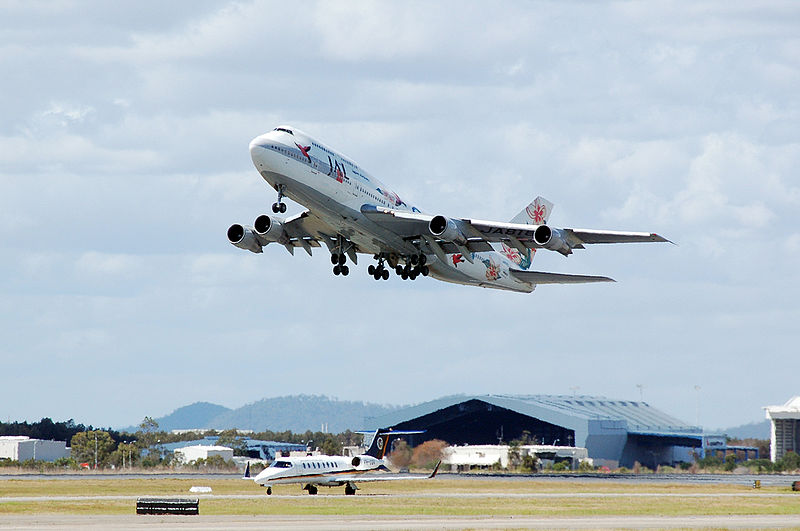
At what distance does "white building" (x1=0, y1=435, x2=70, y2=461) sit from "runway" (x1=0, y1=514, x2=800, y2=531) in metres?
115

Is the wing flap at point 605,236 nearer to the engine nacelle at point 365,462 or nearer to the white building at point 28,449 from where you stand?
the engine nacelle at point 365,462

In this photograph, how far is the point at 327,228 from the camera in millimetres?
65875

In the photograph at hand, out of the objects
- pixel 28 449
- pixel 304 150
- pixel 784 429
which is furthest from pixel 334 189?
pixel 28 449

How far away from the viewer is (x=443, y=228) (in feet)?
204

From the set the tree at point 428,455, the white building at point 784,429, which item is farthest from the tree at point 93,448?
the white building at point 784,429

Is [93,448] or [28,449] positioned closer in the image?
[93,448]


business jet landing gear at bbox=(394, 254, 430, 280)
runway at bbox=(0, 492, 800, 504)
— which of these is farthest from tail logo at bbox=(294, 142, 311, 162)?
runway at bbox=(0, 492, 800, 504)

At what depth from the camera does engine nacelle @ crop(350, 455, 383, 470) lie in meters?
88.9

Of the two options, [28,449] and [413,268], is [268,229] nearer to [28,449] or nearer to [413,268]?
[413,268]

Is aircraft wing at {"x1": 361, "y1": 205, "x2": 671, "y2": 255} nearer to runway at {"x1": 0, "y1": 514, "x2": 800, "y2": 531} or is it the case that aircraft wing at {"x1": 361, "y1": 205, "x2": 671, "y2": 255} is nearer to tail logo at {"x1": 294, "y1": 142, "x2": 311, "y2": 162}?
tail logo at {"x1": 294, "y1": 142, "x2": 311, "y2": 162}

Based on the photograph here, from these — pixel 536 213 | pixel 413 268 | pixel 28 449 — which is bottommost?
pixel 28 449

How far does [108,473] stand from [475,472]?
40862 mm

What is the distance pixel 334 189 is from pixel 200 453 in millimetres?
114420

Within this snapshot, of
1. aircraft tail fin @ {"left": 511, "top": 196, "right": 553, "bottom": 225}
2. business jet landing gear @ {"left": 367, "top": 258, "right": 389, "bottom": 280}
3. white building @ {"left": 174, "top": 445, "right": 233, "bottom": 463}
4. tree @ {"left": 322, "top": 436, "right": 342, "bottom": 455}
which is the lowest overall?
Result: white building @ {"left": 174, "top": 445, "right": 233, "bottom": 463}
